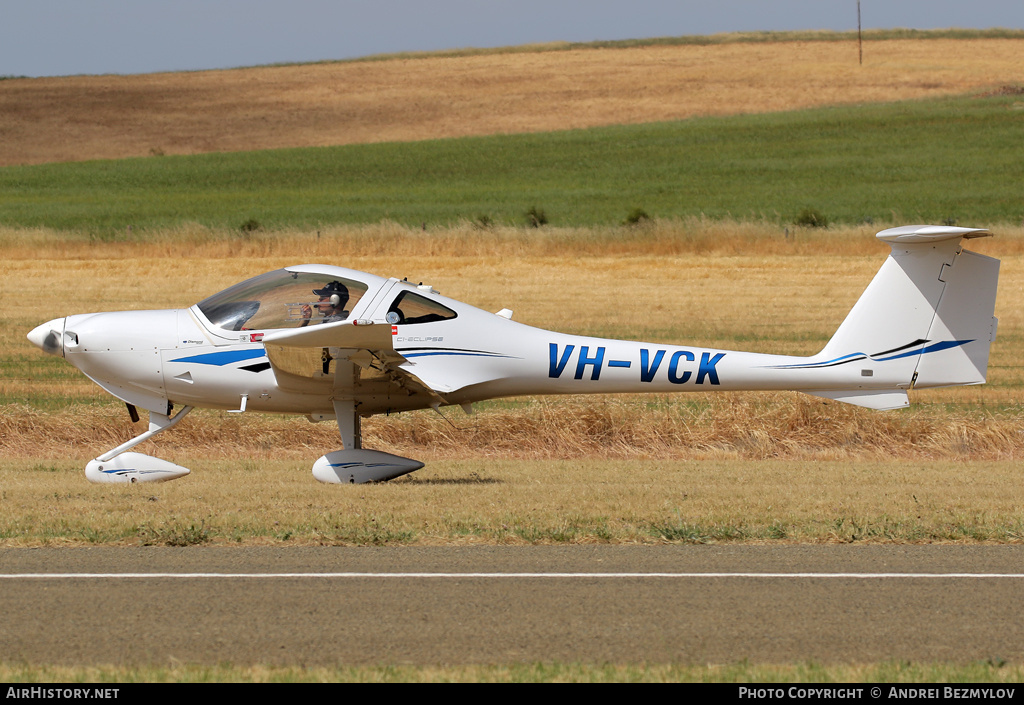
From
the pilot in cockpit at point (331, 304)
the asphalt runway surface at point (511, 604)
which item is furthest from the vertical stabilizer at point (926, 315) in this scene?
the pilot in cockpit at point (331, 304)

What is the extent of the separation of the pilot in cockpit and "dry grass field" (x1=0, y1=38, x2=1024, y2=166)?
55.5 metres

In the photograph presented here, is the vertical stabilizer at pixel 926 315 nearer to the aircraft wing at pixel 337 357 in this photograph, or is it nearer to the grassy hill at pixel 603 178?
the aircraft wing at pixel 337 357

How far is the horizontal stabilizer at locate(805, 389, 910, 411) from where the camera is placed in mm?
10781

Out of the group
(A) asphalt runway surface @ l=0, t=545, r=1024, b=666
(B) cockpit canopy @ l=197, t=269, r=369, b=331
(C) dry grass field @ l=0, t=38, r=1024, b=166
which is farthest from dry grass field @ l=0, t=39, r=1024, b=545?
(C) dry grass field @ l=0, t=38, r=1024, b=166

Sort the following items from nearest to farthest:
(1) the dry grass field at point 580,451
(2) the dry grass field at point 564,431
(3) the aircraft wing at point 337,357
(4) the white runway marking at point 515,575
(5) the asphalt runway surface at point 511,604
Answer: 1. (5) the asphalt runway surface at point 511,604
2. (4) the white runway marking at point 515,575
3. (1) the dry grass field at point 580,451
4. (2) the dry grass field at point 564,431
5. (3) the aircraft wing at point 337,357

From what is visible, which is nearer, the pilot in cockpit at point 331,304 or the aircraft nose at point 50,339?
the pilot in cockpit at point 331,304

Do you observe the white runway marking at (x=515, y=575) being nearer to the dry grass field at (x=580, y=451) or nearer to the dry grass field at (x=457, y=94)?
the dry grass field at (x=580, y=451)

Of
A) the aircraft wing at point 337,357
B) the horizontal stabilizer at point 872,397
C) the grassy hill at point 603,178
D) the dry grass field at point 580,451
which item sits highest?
the grassy hill at point 603,178

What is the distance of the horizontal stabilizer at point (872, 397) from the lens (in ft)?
35.4

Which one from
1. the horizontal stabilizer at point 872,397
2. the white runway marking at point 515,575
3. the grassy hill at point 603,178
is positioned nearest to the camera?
the white runway marking at point 515,575

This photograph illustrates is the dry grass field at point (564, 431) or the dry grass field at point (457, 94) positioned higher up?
the dry grass field at point (457, 94)

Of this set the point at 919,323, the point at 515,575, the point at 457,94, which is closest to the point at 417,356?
the point at 515,575

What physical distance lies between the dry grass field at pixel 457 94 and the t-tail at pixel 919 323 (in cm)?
5571
